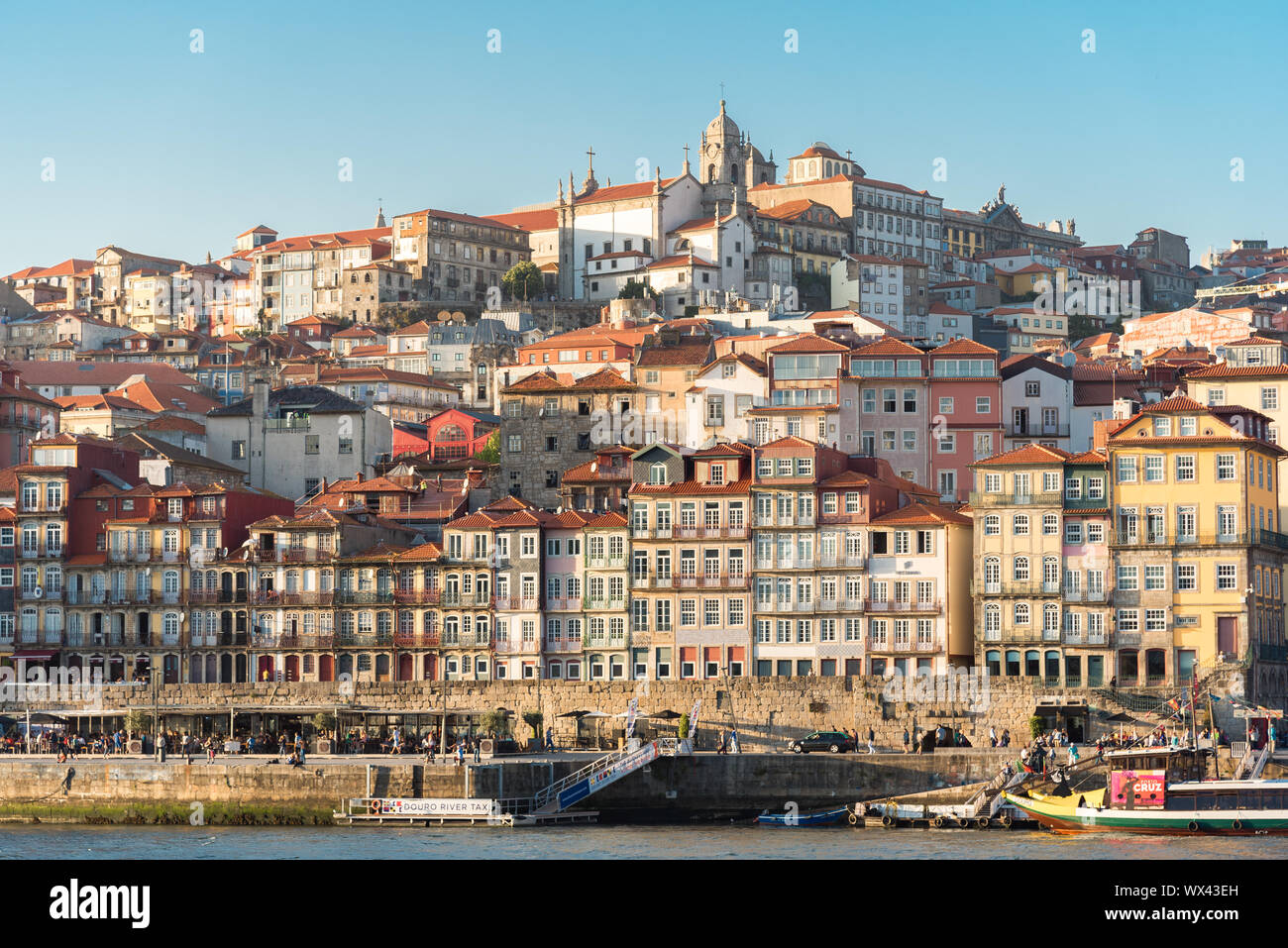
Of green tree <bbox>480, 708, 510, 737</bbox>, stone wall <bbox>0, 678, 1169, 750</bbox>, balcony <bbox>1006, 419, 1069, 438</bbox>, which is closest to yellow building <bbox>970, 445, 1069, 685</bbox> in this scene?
stone wall <bbox>0, 678, 1169, 750</bbox>

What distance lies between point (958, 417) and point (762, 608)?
1907 centimetres

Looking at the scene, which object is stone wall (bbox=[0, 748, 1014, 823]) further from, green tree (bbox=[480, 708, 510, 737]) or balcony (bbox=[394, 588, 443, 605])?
balcony (bbox=[394, 588, 443, 605])

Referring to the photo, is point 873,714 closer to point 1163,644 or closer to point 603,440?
point 1163,644

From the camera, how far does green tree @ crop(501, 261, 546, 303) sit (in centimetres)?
14800

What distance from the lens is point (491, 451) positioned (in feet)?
312

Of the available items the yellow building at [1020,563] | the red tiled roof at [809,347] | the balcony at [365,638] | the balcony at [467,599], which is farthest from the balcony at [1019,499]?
the balcony at [365,638]

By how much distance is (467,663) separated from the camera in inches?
2844

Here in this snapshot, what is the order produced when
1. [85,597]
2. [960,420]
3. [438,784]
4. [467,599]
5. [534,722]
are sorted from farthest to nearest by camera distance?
[960,420]
[85,597]
[467,599]
[534,722]
[438,784]

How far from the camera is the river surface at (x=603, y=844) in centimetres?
4478

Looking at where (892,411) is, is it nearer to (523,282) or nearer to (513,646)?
(513,646)

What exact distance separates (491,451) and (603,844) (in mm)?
48322

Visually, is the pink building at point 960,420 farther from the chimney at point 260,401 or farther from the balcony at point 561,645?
the chimney at point 260,401

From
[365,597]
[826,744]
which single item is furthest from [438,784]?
[365,597]

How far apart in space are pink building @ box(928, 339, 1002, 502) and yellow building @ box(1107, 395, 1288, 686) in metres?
17.8
